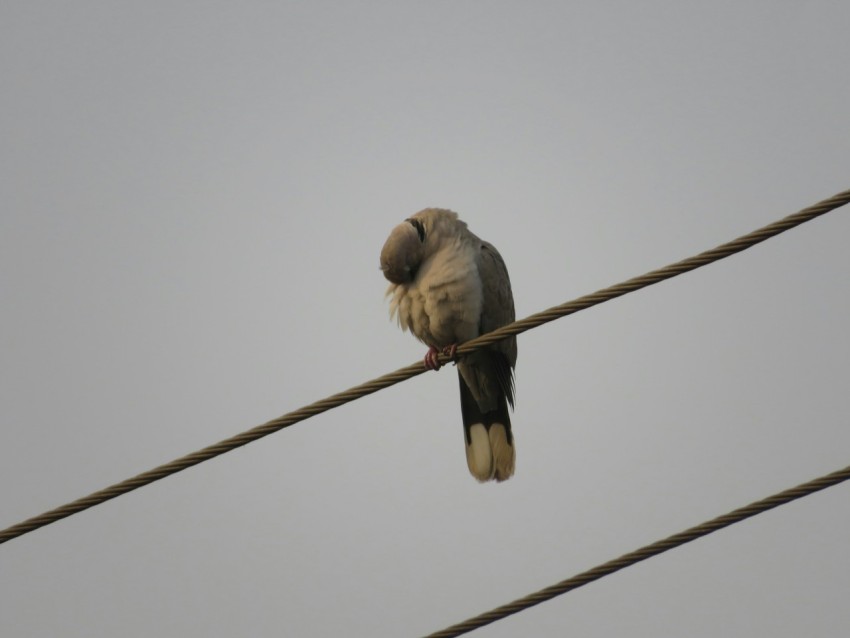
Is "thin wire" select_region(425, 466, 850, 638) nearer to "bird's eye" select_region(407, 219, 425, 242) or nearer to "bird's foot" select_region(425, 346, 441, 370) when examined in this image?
"bird's foot" select_region(425, 346, 441, 370)

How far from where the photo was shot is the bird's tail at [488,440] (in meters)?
5.69

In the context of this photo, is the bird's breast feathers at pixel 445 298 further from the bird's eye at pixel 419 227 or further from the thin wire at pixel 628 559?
the thin wire at pixel 628 559

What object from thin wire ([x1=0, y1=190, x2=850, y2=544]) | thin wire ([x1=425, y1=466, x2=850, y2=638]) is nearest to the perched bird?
thin wire ([x1=0, y1=190, x2=850, y2=544])

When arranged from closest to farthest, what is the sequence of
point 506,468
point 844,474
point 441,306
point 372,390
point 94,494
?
point 844,474
point 94,494
point 372,390
point 441,306
point 506,468

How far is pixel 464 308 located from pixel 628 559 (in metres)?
2.23

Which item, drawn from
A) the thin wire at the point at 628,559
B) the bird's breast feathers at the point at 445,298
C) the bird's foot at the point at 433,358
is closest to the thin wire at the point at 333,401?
the thin wire at the point at 628,559

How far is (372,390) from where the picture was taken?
145 inches

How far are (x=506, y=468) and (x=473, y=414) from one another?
36 cm

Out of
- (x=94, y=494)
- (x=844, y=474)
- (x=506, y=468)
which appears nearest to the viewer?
(x=844, y=474)

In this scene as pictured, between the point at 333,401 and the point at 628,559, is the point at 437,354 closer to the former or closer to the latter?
the point at 333,401

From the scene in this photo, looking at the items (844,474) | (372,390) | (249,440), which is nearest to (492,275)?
(372,390)

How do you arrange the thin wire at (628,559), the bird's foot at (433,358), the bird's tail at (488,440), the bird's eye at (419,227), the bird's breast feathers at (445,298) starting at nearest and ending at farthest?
the thin wire at (628,559), the bird's foot at (433,358), the bird's breast feathers at (445,298), the bird's eye at (419,227), the bird's tail at (488,440)

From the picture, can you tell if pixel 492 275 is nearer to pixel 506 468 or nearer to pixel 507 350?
pixel 507 350

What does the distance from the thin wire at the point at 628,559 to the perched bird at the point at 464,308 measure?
188cm
